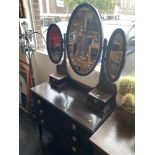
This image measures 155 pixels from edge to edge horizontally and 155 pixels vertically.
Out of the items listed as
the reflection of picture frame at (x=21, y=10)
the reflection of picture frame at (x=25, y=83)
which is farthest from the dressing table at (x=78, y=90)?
the reflection of picture frame at (x=21, y=10)

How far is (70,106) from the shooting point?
128 cm

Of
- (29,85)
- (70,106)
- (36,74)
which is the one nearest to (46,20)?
(36,74)

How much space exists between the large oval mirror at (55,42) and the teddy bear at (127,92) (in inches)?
26.1

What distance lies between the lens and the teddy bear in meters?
1.09

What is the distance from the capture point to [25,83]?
2.23 metres

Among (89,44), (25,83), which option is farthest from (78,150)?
(25,83)

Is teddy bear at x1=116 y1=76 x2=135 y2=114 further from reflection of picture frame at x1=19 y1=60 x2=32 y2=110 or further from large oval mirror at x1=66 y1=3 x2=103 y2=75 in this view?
reflection of picture frame at x1=19 y1=60 x2=32 y2=110

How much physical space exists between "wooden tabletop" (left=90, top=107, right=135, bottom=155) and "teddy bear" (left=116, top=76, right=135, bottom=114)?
0.38 feet

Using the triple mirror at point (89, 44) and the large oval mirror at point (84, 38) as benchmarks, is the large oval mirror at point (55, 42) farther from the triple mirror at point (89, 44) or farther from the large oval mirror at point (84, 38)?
the large oval mirror at point (84, 38)

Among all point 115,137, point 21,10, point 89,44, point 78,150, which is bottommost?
point 78,150

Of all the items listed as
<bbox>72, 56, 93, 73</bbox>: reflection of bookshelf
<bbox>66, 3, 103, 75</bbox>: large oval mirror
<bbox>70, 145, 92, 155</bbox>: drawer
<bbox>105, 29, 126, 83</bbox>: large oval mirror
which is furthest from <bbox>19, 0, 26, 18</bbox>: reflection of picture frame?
<bbox>70, 145, 92, 155</bbox>: drawer

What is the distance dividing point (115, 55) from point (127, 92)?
0.28 m

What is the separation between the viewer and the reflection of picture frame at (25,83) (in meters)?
2.12

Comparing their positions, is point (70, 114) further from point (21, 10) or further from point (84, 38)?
point (21, 10)
